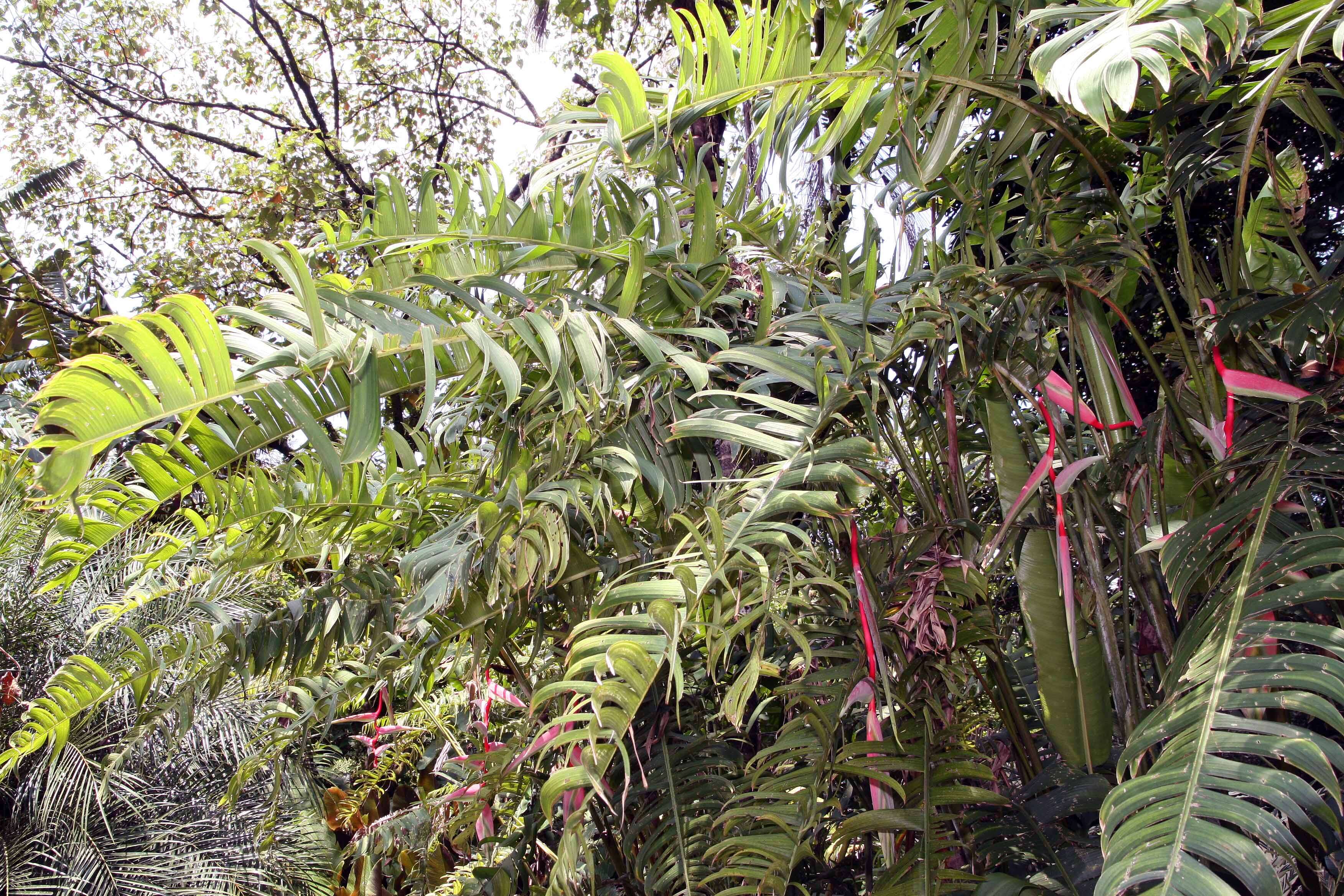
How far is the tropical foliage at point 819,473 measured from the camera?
698mm

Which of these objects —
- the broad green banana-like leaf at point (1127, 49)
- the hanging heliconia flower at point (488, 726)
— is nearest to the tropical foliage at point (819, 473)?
the broad green banana-like leaf at point (1127, 49)

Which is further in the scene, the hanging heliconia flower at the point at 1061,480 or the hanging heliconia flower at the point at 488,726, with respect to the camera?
the hanging heliconia flower at the point at 488,726

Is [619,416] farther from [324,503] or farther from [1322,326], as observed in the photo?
[1322,326]

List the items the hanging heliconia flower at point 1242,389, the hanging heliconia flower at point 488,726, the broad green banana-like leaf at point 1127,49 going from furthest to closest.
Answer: the hanging heliconia flower at point 488,726 → the hanging heliconia flower at point 1242,389 → the broad green banana-like leaf at point 1127,49

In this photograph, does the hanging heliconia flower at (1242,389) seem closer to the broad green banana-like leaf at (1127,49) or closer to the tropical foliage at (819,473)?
the tropical foliage at (819,473)

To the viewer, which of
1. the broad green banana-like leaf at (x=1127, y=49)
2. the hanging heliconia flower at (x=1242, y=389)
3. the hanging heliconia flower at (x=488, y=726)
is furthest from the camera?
the hanging heliconia flower at (x=488, y=726)

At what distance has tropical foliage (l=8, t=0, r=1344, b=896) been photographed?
0.70 meters

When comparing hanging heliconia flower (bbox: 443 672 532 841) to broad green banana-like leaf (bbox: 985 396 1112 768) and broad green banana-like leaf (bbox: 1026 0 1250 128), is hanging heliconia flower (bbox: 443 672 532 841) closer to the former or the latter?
broad green banana-like leaf (bbox: 985 396 1112 768)

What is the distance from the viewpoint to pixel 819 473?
0.83 m

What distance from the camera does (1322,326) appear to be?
0.95m

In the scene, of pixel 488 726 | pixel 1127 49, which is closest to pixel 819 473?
pixel 1127 49

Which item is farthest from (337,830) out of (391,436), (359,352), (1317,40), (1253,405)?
(1317,40)

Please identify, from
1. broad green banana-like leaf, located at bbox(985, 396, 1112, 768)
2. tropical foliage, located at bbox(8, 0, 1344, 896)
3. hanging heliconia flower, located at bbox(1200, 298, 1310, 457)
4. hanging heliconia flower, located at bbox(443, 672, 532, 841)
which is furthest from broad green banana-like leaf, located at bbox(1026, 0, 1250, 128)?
hanging heliconia flower, located at bbox(443, 672, 532, 841)

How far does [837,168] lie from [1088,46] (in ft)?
1.43
